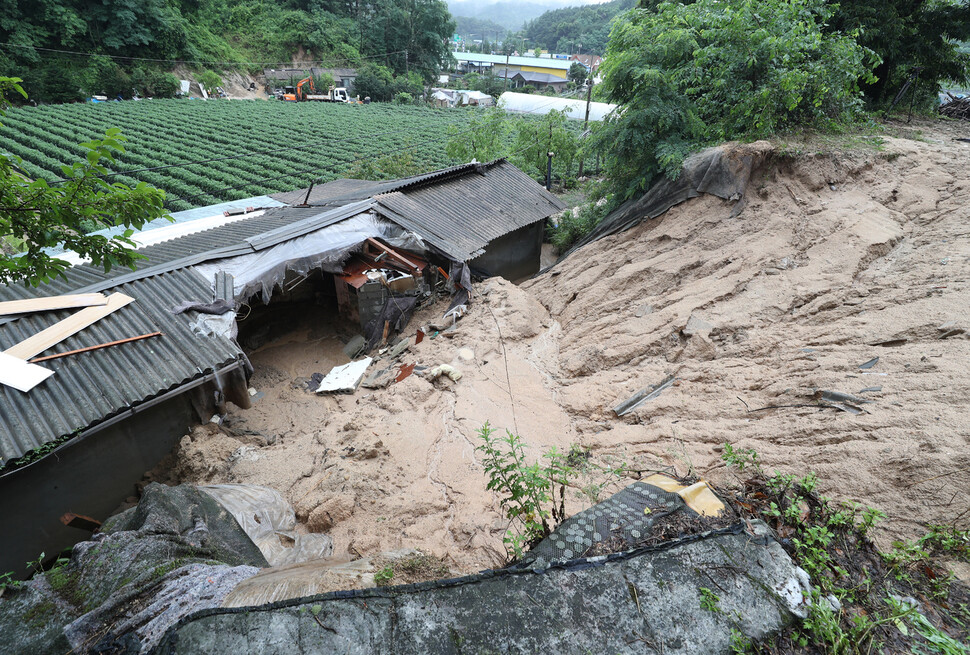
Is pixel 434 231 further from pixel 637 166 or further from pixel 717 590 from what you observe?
pixel 717 590

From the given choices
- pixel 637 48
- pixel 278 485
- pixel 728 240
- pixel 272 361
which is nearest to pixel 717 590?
pixel 278 485

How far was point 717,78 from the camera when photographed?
9891 mm

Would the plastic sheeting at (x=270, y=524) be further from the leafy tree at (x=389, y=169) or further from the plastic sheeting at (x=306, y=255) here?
the leafy tree at (x=389, y=169)

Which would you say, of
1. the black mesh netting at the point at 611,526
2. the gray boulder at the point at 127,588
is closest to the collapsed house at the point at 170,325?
the gray boulder at the point at 127,588

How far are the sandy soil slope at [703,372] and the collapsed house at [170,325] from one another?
→ 0.73 m

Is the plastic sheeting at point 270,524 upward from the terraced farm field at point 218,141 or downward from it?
upward

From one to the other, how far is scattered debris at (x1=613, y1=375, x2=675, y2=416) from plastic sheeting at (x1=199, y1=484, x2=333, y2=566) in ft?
11.9

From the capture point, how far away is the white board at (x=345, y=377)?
8.01 metres

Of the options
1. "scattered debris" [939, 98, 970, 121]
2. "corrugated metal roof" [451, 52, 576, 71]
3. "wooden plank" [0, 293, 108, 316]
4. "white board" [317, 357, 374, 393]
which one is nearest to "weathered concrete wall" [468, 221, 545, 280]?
"white board" [317, 357, 374, 393]

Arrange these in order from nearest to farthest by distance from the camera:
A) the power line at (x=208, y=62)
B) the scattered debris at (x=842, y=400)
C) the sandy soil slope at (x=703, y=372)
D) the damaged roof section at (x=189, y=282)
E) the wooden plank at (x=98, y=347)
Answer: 1. the sandy soil slope at (x=703, y=372)
2. the scattered debris at (x=842, y=400)
3. the damaged roof section at (x=189, y=282)
4. the wooden plank at (x=98, y=347)
5. the power line at (x=208, y=62)

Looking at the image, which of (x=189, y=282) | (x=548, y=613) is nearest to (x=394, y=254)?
(x=189, y=282)

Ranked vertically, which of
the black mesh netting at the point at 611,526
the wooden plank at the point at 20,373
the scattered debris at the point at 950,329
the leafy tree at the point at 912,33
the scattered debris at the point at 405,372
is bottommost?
the scattered debris at the point at 405,372

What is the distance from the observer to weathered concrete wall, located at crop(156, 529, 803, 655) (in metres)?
2.24

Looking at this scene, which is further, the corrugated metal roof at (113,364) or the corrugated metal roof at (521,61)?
the corrugated metal roof at (521,61)
